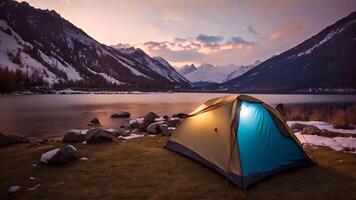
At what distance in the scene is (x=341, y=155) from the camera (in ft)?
36.4

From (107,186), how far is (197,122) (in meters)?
4.07

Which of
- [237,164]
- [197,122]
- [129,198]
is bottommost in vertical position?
[129,198]

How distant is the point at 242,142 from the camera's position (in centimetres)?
873

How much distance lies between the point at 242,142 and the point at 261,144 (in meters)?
0.68

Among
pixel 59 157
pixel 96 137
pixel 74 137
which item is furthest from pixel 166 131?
pixel 59 157

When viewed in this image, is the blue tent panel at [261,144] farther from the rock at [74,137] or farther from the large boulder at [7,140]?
the large boulder at [7,140]

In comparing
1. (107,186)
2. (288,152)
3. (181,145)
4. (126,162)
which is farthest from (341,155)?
(107,186)

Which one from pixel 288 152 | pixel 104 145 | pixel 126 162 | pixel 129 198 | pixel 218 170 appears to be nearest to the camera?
pixel 129 198

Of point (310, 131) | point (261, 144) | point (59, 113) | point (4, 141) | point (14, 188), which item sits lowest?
point (59, 113)

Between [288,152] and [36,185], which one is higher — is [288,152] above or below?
above

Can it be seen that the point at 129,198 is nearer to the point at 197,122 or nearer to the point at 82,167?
the point at 82,167

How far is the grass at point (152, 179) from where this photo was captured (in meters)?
7.39

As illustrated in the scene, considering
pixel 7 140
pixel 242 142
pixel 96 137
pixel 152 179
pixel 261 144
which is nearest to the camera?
pixel 152 179

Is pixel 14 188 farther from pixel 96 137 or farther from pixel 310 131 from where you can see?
pixel 310 131
